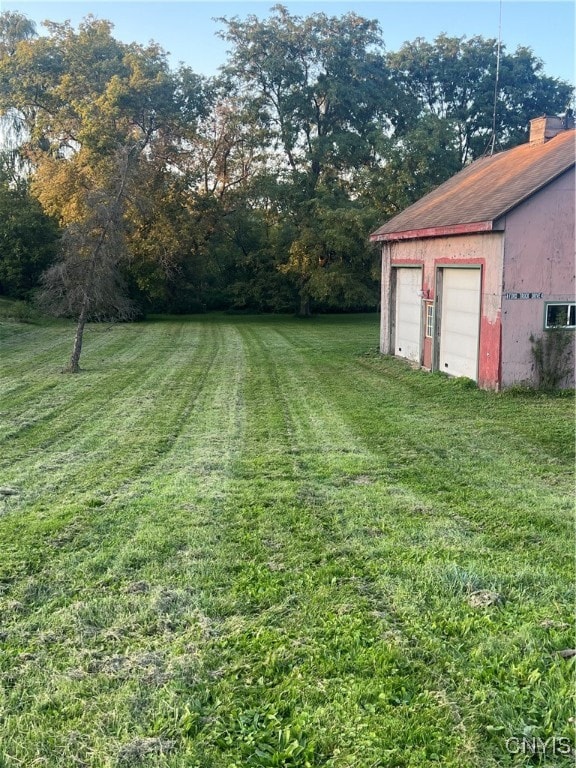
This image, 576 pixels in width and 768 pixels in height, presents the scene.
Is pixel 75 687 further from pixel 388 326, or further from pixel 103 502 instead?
pixel 388 326

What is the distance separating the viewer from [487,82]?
38.7 m

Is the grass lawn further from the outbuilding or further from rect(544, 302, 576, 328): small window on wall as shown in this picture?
rect(544, 302, 576, 328): small window on wall

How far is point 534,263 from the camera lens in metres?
12.0

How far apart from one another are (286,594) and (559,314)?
9.87 m

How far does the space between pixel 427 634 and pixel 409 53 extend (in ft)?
133

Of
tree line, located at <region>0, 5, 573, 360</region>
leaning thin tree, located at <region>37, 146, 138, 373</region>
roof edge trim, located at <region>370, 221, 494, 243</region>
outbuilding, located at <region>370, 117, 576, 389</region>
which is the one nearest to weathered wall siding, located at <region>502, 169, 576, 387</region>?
outbuilding, located at <region>370, 117, 576, 389</region>

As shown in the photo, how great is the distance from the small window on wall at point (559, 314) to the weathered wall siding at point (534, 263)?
0.11 metres

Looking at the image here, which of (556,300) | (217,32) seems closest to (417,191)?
(217,32)

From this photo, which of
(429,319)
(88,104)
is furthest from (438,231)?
(88,104)

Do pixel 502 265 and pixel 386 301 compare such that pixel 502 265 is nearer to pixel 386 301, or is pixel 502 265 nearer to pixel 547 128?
pixel 547 128

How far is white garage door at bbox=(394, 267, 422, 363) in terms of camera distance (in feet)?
A: 54.3

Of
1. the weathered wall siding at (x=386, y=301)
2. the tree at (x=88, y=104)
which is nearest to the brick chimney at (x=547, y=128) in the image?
the weathered wall siding at (x=386, y=301)

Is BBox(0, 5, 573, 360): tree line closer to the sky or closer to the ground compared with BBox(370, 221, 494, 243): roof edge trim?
closer to the sky

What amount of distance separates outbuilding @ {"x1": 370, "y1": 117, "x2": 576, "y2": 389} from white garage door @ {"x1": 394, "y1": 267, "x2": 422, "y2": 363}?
241 millimetres
